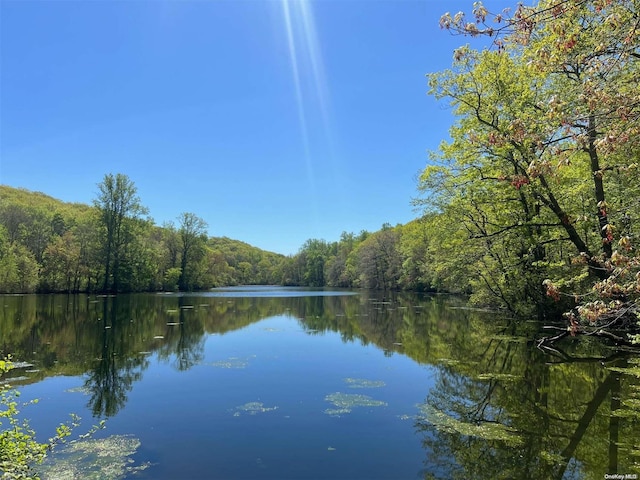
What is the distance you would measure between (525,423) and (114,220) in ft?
185

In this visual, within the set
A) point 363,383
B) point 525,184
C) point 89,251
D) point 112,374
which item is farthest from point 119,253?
point 525,184

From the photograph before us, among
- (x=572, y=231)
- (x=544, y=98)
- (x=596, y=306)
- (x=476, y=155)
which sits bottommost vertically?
(x=596, y=306)

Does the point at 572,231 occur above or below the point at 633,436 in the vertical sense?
above

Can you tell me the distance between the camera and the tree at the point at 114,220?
53250 millimetres

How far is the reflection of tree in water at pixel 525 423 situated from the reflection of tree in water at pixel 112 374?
21.6 feet

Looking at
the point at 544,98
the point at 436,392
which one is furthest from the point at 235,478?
the point at 544,98

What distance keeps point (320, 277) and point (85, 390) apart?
101 meters

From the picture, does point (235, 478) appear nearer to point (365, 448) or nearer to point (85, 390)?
point (365, 448)

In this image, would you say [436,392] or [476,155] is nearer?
[436,392]

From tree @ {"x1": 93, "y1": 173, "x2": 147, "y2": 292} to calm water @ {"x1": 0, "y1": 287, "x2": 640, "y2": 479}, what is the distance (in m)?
38.6

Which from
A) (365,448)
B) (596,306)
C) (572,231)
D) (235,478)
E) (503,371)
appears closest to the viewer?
(596,306)

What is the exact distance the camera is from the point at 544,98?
1443 centimetres

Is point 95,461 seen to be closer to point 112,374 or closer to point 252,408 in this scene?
point 252,408

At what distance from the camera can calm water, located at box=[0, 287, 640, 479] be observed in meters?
6.00
